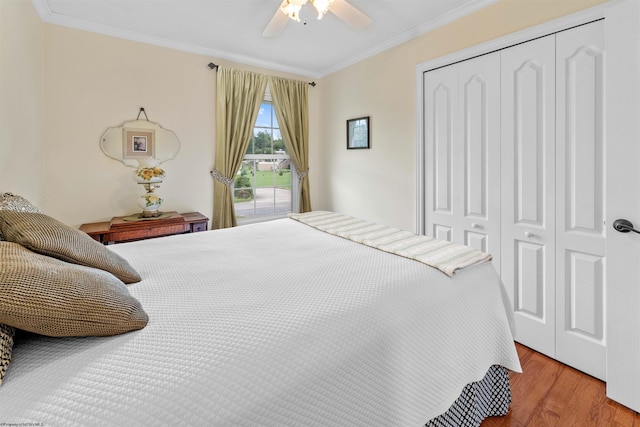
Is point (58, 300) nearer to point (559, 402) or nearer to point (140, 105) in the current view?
point (559, 402)

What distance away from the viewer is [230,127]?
3410mm

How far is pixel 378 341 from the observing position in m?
0.98

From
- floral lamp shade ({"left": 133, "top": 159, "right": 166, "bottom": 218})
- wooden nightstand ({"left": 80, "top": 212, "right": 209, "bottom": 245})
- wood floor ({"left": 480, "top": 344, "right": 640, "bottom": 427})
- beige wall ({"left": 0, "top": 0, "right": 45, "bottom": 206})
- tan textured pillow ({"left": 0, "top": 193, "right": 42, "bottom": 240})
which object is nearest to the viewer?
tan textured pillow ({"left": 0, "top": 193, "right": 42, "bottom": 240})

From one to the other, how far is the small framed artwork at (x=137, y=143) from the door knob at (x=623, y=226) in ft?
11.6

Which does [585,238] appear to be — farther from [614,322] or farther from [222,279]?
[222,279]

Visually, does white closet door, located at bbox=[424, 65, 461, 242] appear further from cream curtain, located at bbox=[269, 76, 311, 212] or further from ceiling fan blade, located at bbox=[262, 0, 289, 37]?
cream curtain, located at bbox=[269, 76, 311, 212]

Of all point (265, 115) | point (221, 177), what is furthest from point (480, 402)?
point (265, 115)

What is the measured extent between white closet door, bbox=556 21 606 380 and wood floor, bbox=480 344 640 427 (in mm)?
133

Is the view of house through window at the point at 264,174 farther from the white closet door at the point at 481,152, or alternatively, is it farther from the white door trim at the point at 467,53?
the white closet door at the point at 481,152

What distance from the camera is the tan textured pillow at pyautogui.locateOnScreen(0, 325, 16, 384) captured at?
64 centimetres

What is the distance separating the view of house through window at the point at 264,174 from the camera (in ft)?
12.2

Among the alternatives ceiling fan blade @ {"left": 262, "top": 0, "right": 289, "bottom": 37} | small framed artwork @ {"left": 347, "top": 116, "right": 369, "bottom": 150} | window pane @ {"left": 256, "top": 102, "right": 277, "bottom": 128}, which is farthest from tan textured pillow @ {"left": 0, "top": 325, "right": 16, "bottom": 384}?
window pane @ {"left": 256, "top": 102, "right": 277, "bottom": 128}

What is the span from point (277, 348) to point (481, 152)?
220 centimetres

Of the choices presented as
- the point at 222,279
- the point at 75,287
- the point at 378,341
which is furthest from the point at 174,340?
the point at 378,341
